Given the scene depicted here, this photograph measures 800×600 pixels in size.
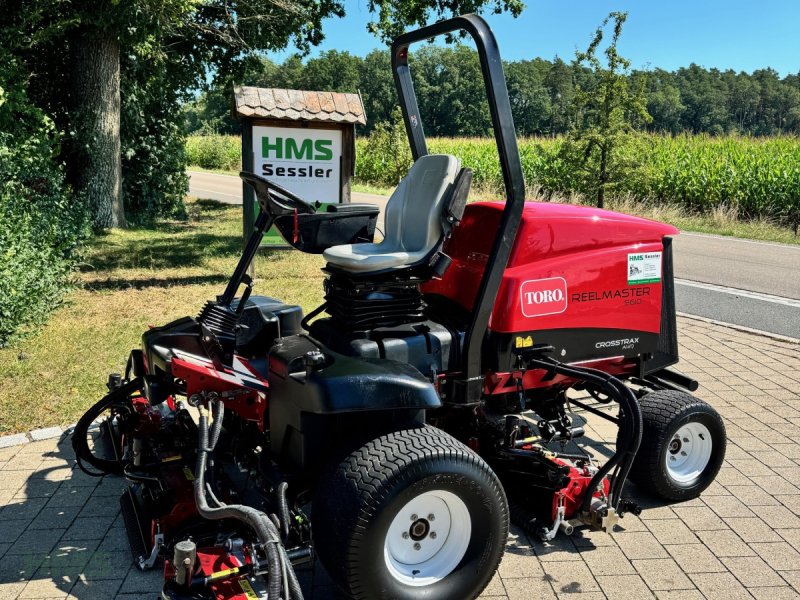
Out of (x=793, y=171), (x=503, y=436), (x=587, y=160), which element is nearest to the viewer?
(x=503, y=436)

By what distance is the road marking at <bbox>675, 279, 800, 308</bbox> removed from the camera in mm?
8750

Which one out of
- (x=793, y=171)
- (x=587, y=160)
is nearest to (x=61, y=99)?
(x=587, y=160)

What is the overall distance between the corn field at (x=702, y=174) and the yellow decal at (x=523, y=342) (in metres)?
12.6

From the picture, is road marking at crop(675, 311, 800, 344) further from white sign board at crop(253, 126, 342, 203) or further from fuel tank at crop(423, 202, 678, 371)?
white sign board at crop(253, 126, 342, 203)

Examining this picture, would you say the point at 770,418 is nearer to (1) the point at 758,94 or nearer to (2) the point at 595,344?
(2) the point at 595,344

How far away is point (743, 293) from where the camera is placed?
9.23m

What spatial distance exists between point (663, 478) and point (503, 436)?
829 mm

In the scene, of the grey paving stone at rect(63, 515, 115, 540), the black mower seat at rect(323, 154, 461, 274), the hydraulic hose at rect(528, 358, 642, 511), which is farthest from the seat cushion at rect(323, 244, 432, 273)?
the grey paving stone at rect(63, 515, 115, 540)

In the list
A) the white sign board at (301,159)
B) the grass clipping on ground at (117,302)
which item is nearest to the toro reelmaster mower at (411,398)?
the grass clipping on ground at (117,302)

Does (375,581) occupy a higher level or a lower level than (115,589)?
higher

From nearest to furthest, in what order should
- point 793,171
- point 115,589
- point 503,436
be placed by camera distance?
point 115,589 → point 503,436 → point 793,171

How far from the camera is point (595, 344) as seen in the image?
3.73 metres

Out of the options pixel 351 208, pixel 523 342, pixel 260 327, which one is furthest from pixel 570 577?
pixel 351 208

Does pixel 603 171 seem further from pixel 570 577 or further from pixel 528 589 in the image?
pixel 528 589
